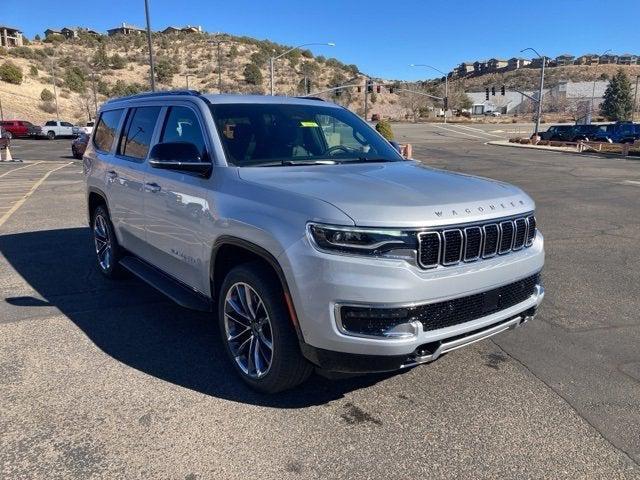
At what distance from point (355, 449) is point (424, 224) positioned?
4.25 ft

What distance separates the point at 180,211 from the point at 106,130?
2573mm

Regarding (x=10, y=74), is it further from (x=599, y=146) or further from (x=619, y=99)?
(x=619, y=99)

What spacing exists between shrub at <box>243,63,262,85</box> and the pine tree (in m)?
54.9

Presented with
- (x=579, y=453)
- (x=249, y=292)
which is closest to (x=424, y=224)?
(x=249, y=292)

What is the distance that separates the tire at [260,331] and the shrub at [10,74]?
7533 centimetres

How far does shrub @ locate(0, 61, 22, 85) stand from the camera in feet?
217

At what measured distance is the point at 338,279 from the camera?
292 cm

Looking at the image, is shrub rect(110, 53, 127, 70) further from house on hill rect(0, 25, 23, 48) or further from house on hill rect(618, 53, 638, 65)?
house on hill rect(618, 53, 638, 65)

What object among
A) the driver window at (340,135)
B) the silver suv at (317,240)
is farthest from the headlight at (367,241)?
the driver window at (340,135)

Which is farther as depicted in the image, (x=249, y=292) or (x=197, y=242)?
(x=197, y=242)

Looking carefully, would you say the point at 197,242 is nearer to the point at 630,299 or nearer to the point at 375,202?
the point at 375,202

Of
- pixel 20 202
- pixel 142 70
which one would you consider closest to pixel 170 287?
pixel 20 202

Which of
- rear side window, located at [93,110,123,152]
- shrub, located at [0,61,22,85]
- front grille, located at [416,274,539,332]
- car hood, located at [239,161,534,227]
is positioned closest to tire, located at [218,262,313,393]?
car hood, located at [239,161,534,227]

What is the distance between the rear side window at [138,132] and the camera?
16.4 ft
